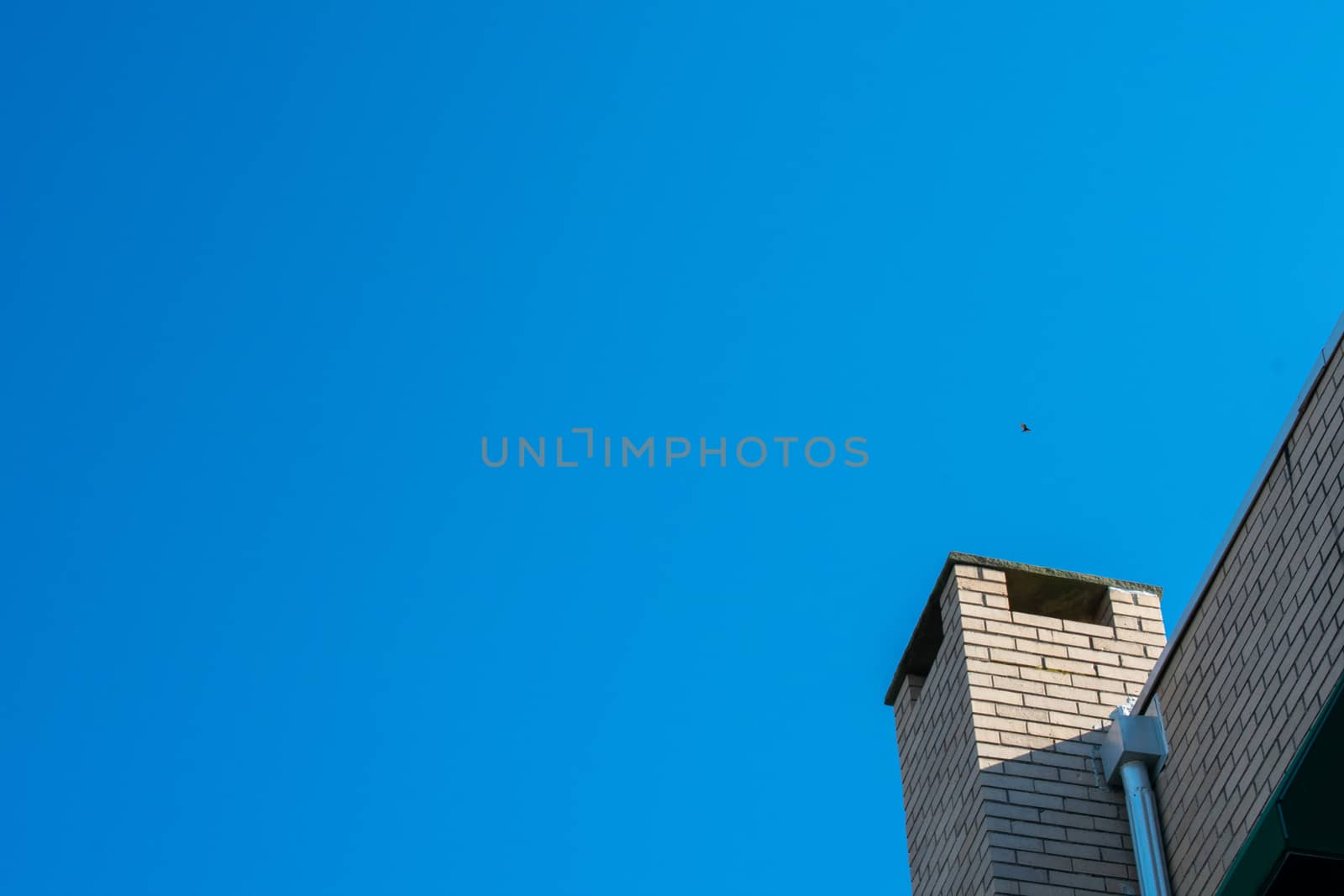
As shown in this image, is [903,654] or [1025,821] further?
[903,654]

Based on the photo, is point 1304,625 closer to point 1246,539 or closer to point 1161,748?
point 1246,539

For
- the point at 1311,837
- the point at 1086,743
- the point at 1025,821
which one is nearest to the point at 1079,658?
the point at 1086,743

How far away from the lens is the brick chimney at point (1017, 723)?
7996 millimetres

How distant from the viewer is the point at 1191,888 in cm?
753

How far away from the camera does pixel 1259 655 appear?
290 inches

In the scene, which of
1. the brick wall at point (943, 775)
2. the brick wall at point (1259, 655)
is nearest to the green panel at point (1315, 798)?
the brick wall at point (1259, 655)

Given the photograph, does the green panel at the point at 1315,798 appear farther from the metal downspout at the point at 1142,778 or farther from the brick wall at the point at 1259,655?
the metal downspout at the point at 1142,778

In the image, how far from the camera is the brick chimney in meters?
8.00

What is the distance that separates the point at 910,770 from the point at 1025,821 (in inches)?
55.8

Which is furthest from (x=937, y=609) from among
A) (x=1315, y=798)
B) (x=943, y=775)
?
(x=1315, y=798)

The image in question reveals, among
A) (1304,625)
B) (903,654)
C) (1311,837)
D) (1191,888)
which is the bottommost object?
(1311,837)

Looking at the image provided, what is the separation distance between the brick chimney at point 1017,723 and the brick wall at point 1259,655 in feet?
1.47

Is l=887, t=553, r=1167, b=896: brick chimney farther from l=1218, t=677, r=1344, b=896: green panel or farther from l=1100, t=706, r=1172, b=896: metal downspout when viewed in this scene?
l=1218, t=677, r=1344, b=896: green panel

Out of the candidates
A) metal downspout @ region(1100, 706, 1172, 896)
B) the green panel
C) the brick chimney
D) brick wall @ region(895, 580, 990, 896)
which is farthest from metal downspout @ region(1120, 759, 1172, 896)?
the green panel
